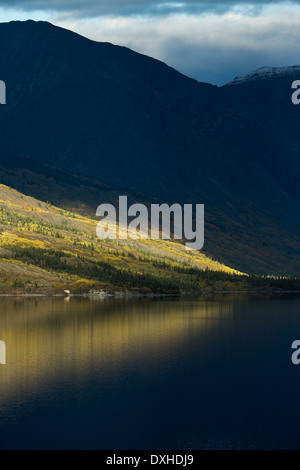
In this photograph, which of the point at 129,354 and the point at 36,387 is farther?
the point at 129,354

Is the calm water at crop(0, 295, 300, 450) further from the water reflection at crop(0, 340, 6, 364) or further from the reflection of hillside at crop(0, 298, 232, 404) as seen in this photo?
the water reflection at crop(0, 340, 6, 364)

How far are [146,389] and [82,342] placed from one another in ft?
139

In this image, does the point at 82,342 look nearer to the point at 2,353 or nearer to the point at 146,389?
the point at 2,353

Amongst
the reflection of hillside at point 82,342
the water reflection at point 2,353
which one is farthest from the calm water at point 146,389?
the water reflection at point 2,353

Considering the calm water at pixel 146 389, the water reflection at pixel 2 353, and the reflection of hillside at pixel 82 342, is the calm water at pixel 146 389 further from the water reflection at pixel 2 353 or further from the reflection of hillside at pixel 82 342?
the water reflection at pixel 2 353

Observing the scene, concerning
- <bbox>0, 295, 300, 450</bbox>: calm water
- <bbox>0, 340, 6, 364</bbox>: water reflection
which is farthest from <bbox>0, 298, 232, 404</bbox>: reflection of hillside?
<bbox>0, 340, 6, 364</bbox>: water reflection

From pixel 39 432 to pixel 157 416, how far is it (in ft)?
48.3

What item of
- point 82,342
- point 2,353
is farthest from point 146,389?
point 82,342

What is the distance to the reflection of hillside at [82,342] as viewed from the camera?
348 ft

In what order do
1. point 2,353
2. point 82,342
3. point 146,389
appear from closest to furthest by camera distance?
point 146,389, point 2,353, point 82,342

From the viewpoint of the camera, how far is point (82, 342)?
138 m

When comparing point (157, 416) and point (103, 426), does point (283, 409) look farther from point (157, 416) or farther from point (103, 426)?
point (103, 426)
